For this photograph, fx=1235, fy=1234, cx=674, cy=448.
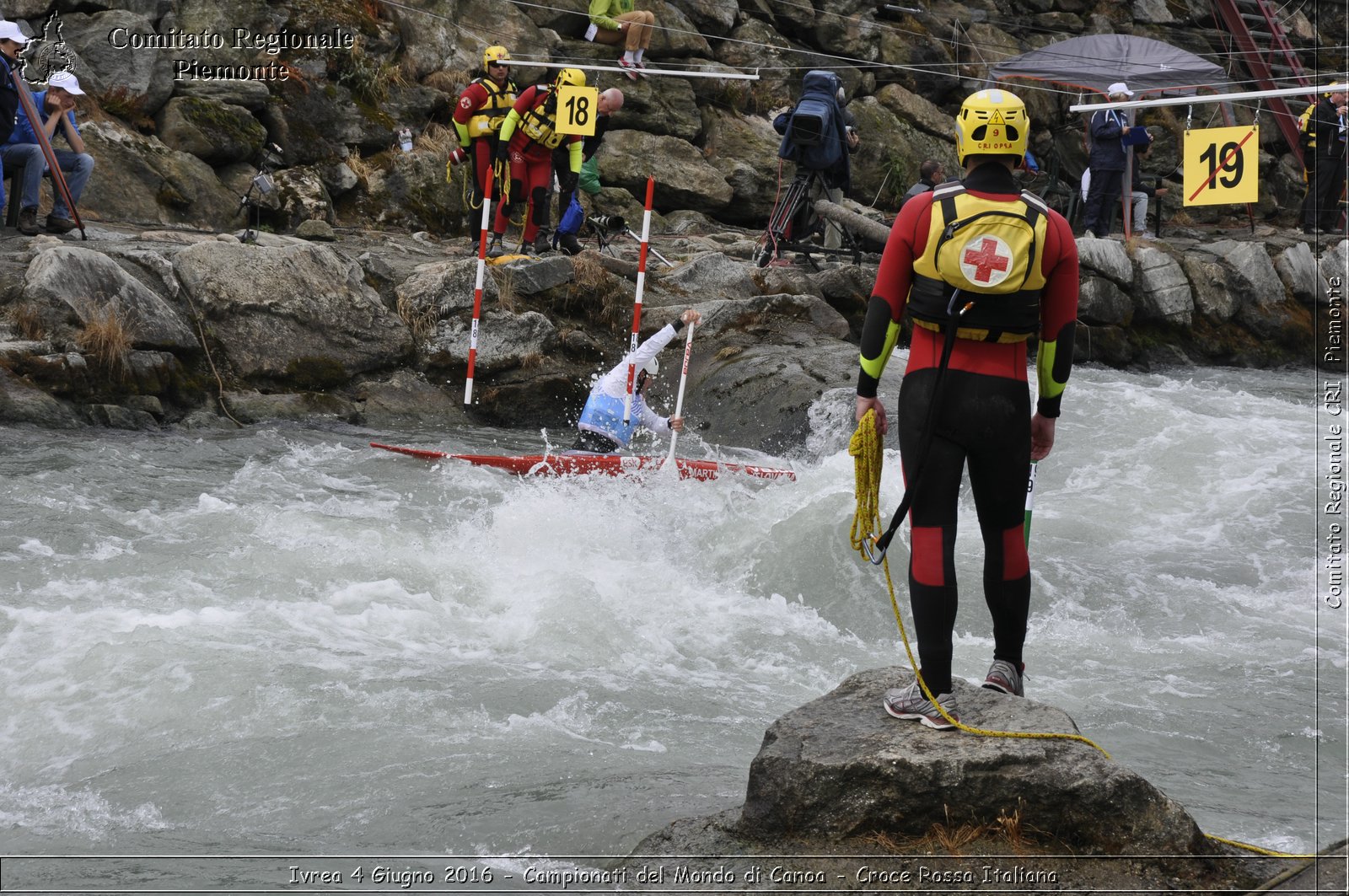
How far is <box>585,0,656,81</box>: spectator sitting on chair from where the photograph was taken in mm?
15859

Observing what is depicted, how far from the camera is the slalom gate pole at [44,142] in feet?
30.3

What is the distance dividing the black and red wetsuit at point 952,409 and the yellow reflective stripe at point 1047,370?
0.06m

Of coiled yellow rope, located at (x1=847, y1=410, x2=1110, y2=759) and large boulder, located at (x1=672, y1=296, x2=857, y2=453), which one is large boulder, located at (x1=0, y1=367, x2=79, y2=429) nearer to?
large boulder, located at (x1=672, y1=296, x2=857, y2=453)

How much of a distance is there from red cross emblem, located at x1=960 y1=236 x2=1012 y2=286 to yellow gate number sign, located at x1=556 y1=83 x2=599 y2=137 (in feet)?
24.5

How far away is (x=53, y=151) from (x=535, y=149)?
12.6 ft

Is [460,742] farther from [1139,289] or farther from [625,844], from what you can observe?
[1139,289]

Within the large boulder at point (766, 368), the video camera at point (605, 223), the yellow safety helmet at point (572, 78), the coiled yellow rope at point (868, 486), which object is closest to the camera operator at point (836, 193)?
the large boulder at point (766, 368)

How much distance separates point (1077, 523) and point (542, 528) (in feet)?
11.8

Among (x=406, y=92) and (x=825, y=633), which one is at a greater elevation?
(x=406, y=92)

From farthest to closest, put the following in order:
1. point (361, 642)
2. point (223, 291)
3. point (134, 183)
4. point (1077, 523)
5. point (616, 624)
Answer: point (134, 183) → point (223, 291) → point (1077, 523) → point (616, 624) → point (361, 642)

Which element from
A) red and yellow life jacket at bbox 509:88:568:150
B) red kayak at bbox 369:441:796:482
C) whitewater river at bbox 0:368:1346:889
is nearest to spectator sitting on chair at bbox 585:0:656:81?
red and yellow life jacket at bbox 509:88:568:150

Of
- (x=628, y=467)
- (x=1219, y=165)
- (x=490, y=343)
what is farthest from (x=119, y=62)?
(x=1219, y=165)

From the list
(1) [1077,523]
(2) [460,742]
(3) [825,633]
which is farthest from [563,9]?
(2) [460,742]

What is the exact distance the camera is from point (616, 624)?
577 cm
